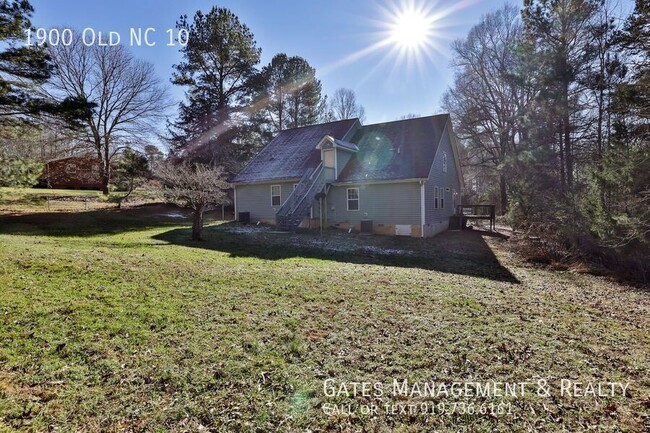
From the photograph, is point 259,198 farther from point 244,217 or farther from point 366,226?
point 366,226

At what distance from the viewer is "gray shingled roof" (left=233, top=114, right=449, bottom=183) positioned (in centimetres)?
1753

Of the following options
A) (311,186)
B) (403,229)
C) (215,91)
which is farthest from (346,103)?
(403,229)

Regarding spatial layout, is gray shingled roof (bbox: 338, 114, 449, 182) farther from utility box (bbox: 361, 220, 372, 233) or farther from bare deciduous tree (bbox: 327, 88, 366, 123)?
bare deciduous tree (bbox: 327, 88, 366, 123)

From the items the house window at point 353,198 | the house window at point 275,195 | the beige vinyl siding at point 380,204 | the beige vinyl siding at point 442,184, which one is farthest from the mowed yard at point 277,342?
the house window at point 275,195

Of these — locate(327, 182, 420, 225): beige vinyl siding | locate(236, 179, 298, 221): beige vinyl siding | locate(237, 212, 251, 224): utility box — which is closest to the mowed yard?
locate(327, 182, 420, 225): beige vinyl siding

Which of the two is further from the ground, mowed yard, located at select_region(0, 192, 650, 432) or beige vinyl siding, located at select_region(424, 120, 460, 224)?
beige vinyl siding, located at select_region(424, 120, 460, 224)

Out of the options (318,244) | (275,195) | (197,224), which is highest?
(275,195)

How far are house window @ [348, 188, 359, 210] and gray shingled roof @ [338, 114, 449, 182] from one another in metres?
0.62

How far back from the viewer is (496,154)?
27750 millimetres

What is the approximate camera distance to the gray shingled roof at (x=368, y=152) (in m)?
17.5

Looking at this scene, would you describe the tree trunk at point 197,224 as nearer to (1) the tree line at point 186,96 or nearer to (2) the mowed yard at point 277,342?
(2) the mowed yard at point 277,342

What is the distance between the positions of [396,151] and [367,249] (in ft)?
25.6

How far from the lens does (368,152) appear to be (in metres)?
19.8

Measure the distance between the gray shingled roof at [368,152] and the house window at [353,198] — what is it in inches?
24.3
